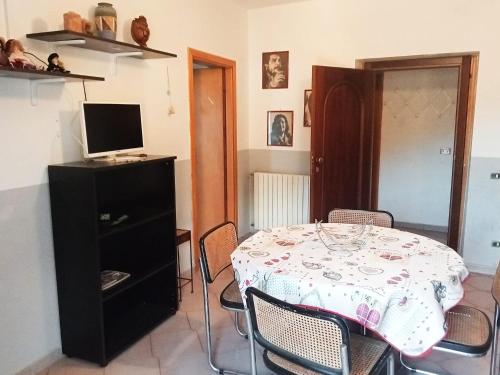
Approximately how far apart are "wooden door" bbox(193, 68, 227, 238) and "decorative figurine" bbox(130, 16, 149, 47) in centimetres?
161

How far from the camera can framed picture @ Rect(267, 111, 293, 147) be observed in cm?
451

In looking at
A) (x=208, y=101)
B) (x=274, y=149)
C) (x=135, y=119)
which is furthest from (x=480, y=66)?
(x=135, y=119)

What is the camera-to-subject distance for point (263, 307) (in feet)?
4.82

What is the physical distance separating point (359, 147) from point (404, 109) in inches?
53.9

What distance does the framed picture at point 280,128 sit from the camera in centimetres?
451

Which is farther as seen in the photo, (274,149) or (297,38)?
(274,149)

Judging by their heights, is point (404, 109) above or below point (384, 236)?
above

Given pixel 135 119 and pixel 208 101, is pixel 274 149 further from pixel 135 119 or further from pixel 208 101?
pixel 135 119

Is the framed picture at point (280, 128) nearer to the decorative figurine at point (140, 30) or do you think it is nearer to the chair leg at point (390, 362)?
the decorative figurine at point (140, 30)

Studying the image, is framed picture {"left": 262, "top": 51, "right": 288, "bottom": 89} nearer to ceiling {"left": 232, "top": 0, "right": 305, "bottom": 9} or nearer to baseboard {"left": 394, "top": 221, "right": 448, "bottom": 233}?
ceiling {"left": 232, "top": 0, "right": 305, "bottom": 9}

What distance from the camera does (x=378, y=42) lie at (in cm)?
396

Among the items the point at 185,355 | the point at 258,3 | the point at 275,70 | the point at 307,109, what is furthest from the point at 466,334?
the point at 258,3

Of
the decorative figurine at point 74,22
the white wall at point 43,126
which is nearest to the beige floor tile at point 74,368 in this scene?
the white wall at point 43,126

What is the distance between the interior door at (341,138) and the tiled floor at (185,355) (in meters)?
1.49
